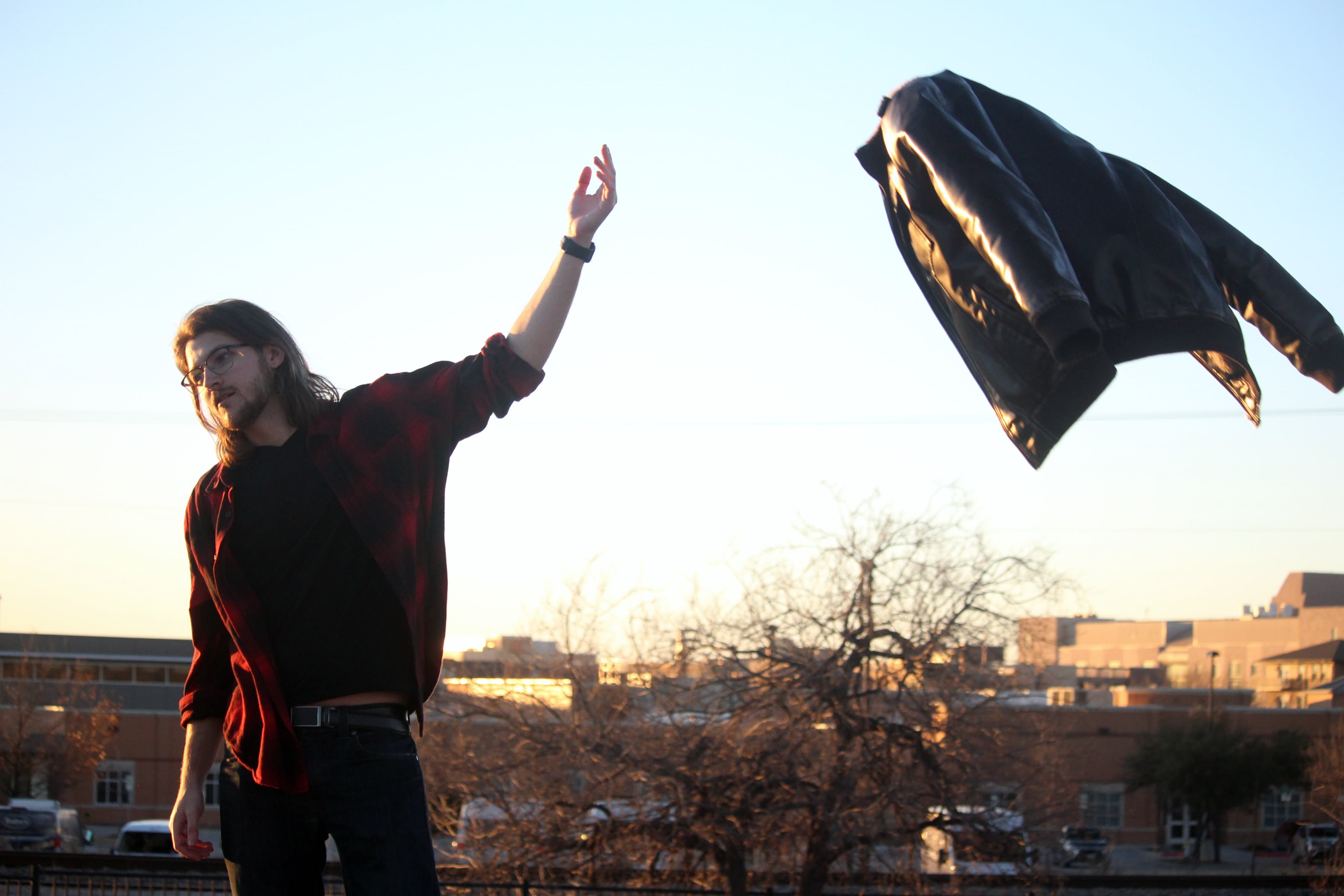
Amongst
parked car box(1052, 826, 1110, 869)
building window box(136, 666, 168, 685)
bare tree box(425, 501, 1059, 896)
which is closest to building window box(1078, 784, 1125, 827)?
parked car box(1052, 826, 1110, 869)

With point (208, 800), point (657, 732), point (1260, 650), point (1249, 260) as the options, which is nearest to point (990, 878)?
point (657, 732)

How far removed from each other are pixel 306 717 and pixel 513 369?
65 cm

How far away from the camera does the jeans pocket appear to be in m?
1.88

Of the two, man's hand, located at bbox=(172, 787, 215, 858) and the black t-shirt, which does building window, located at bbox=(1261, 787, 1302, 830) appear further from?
the black t-shirt

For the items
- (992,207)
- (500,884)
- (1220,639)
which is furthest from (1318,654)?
(992,207)

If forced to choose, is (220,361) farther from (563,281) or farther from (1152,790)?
(1152,790)

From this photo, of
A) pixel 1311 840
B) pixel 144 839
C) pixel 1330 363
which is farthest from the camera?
pixel 1311 840

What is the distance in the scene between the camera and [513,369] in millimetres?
1987

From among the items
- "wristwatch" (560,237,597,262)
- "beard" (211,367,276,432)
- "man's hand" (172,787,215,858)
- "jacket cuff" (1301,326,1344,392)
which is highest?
"wristwatch" (560,237,597,262)

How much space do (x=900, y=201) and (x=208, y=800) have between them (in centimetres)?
3975

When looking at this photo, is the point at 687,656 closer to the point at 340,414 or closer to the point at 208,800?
the point at 340,414

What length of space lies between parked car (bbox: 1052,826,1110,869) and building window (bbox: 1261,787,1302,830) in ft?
31.7

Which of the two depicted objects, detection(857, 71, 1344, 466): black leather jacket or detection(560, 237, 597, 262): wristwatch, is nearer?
detection(857, 71, 1344, 466): black leather jacket

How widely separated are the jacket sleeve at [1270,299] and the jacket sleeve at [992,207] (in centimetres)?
50
